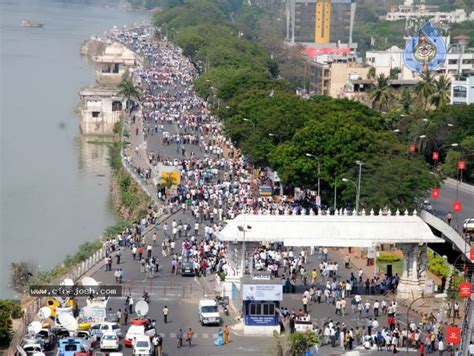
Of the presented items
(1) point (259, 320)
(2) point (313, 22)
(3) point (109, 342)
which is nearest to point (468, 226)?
(1) point (259, 320)

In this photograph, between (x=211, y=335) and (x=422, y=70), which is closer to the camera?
(x=211, y=335)

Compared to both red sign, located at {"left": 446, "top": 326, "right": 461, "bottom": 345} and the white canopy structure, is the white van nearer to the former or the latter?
the white canopy structure

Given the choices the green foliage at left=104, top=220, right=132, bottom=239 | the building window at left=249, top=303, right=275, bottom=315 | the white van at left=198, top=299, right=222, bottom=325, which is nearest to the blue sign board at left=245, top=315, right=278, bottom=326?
the building window at left=249, top=303, right=275, bottom=315

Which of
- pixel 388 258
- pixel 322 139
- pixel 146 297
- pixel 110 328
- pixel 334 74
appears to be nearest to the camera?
pixel 110 328

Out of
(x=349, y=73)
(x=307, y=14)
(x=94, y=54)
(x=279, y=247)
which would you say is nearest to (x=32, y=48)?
(x=94, y=54)

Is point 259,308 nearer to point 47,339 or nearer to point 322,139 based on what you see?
point 47,339

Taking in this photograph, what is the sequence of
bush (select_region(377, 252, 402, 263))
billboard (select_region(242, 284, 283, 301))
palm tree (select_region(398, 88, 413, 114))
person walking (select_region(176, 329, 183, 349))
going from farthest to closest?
palm tree (select_region(398, 88, 413, 114)), bush (select_region(377, 252, 402, 263)), billboard (select_region(242, 284, 283, 301)), person walking (select_region(176, 329, 183, 349))

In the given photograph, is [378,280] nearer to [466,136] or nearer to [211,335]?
[211,335]
